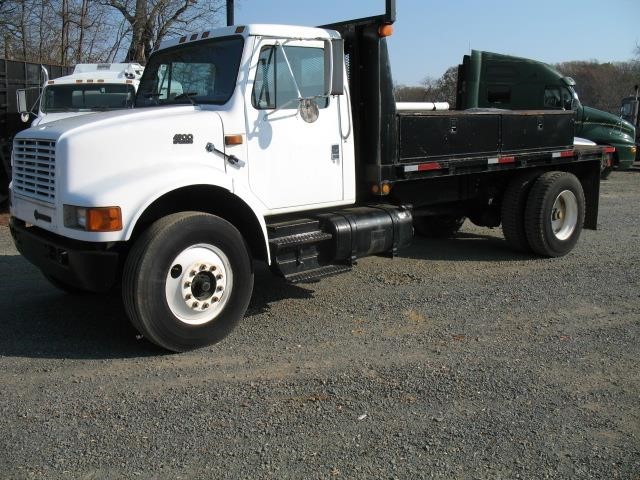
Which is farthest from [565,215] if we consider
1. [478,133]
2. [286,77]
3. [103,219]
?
[103,219]

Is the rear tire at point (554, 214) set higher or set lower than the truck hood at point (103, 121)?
lower

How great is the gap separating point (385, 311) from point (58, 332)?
2811 mm

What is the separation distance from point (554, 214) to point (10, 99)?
1052 centimetres

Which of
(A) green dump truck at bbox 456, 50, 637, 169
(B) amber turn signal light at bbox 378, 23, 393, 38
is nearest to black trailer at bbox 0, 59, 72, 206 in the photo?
(B) amber turn signal light at bbox 378, 23, 393, 38

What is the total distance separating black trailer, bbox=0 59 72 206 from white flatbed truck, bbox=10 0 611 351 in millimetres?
6953

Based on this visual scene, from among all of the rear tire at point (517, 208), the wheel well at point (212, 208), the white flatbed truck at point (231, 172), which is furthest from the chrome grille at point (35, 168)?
the rear tire at point (517, 208)

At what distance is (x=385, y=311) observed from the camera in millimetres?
5781

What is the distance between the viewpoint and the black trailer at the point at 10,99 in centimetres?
1176

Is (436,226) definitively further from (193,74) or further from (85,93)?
(85,93)

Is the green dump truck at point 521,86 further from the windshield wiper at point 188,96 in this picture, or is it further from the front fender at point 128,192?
the front fender at point 128,192

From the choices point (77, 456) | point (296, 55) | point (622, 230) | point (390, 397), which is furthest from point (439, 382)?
point (622, 230)

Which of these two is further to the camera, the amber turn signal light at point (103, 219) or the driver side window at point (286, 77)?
the driver side window at point (286, 77)

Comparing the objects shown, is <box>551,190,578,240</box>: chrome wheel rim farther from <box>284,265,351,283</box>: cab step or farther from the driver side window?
the driver side window

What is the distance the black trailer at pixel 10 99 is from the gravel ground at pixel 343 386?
5842 millimetres
